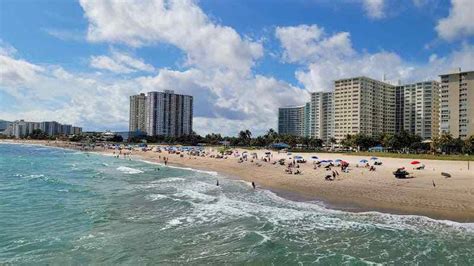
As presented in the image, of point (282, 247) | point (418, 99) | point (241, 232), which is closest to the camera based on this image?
point (282, 247)

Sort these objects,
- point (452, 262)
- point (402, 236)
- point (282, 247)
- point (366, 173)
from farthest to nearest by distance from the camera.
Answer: point (366, 173), point (402, 236), point (282, 247), point (452, 262)

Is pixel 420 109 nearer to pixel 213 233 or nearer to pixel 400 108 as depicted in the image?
Answer: pixel 400 108

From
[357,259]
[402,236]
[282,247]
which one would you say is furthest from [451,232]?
[282,247]

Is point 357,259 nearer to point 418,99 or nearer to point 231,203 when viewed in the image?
point 231,203

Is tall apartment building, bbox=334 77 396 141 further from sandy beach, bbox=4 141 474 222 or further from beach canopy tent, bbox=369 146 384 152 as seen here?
sandy beach, bbox=4 141 474 222

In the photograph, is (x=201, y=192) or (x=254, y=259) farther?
(x=201, y=192)

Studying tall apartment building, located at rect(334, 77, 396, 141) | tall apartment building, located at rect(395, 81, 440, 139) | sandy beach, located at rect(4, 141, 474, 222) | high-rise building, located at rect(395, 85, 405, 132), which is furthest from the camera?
high-rise building, located at rect(395, 85, 405, 132)

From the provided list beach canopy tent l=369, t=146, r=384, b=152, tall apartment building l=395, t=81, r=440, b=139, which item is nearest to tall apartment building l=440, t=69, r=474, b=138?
beach canopy tent l=369, t=146, r=384, b=152

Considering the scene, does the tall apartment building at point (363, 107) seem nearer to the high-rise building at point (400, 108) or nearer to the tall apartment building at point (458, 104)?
the high-rise building at point (400, 108)
